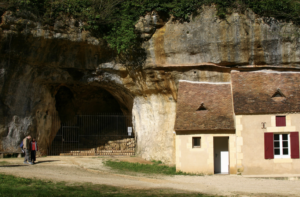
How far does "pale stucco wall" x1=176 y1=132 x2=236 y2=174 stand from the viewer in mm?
Result: 12969

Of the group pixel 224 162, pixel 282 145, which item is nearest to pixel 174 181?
pixel 224 162

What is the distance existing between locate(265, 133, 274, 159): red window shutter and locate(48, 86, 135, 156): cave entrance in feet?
32.8

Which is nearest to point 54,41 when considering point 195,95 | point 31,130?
point 31,130

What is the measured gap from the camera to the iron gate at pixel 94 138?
67.1 ft

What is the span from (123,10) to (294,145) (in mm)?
10618

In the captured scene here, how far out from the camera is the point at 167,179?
1146 cm

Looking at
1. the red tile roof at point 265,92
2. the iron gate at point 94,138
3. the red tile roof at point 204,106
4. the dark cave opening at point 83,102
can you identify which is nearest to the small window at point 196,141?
the red tile roof at point 204,106

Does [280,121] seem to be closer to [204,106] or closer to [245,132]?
[245,132]

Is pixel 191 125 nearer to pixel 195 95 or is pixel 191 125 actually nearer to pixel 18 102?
pixel 195 95

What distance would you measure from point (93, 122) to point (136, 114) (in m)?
6.20

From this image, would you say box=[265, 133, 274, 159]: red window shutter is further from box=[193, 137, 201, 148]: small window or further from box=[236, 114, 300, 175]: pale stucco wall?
box=[193, 137, 201, 148]: small window

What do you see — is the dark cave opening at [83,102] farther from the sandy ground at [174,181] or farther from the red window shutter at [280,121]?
the red window shutter at [280,121]

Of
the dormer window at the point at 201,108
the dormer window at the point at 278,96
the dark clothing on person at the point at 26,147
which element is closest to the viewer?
the dormer window at the point at 278,96

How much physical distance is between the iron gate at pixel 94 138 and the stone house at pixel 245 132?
7.81 m
